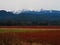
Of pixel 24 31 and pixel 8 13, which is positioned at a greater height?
pixel 8 13

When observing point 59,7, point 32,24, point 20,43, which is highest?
point 59,7

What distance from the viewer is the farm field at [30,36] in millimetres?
706

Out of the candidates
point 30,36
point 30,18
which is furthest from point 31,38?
point 30,18

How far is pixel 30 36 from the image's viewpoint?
0.71m

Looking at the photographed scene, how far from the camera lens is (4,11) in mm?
751

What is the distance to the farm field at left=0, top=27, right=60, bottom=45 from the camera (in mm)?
706

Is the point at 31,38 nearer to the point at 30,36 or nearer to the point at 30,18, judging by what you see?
the point at 30,36

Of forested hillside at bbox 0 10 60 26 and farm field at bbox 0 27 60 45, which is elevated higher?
forested hillside at bbox 0 10 60 26

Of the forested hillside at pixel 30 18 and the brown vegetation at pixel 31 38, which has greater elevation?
Answer: the forested hillside at pixel 30 18

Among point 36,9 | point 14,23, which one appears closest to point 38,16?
point 36,9

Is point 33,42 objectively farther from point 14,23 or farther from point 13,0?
point 13,0

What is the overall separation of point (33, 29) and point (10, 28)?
0.45 feet

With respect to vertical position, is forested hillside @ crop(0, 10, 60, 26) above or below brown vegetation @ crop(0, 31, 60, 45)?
above

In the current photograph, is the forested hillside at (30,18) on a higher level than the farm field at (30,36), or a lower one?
higher
